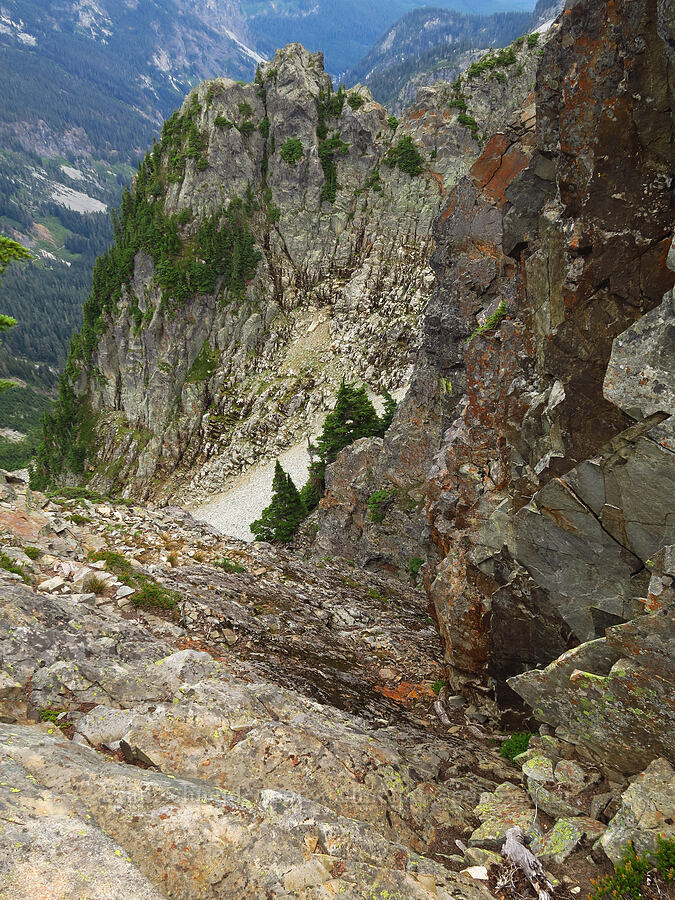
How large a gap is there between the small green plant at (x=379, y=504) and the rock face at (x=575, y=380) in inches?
451

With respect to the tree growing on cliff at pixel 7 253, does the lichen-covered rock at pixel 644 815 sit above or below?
below

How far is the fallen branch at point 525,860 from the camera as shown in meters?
6.36

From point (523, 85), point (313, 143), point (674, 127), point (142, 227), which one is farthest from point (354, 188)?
point (674, 127)

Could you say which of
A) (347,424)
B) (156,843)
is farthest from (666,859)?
(347,424)

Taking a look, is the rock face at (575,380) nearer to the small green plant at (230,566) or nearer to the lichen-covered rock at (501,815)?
the lichen-covered rock at (501,815)

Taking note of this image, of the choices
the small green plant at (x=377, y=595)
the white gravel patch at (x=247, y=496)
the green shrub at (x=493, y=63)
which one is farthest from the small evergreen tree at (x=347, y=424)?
the green shrub at (x=493, y=63)

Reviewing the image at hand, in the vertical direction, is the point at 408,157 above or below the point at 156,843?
above

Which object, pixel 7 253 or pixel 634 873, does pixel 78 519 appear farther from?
pixel 634 873

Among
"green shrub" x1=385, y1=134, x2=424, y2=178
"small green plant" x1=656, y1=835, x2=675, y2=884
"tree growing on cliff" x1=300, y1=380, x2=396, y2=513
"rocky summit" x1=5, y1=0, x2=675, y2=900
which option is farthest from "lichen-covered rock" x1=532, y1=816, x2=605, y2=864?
"green shrub" x1=385, y1=134, x2=424, y2=178

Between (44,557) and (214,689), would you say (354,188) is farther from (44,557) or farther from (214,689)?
(214,689)

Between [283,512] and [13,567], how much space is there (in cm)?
2312

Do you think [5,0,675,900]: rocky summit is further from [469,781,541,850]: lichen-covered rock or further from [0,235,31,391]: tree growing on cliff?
[0,235,31,391]: tree growing on cliff

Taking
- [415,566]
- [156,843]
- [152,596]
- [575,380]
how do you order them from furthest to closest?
1. [415,566]
2. [152,596]
3. [575,380]
4. [156,843]

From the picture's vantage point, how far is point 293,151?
222 ft
